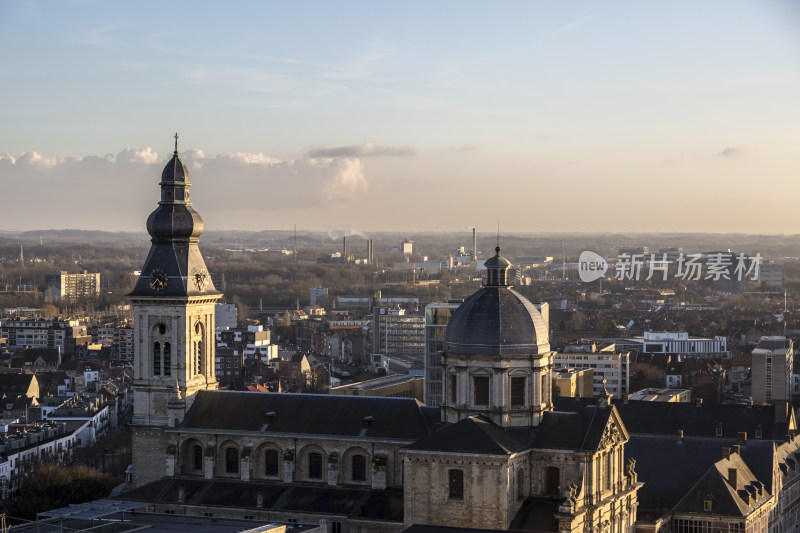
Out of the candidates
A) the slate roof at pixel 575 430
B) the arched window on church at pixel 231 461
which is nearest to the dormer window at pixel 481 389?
the slate roof at pixel 575 430

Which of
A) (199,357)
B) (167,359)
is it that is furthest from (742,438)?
(167,359)

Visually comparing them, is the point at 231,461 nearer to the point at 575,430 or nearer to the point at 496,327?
the point at 496,327

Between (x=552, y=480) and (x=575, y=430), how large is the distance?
7.16 ft

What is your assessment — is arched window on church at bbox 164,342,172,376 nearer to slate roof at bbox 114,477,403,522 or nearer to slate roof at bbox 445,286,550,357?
slate roof at bbox 114,477,403,522

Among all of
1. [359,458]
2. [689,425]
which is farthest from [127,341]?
[359,458]

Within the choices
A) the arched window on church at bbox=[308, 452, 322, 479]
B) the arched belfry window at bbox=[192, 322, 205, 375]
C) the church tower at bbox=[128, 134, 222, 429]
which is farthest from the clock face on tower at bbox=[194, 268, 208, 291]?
the arched window on church at bbox=[308, 452, 322, 479]

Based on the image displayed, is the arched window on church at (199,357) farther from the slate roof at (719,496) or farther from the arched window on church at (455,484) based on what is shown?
the slate roof at (719,496)

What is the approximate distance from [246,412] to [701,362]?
9337 cm

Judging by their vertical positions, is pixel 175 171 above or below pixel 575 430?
above

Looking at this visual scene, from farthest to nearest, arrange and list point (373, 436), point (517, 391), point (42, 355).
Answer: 1. point (42, 355)
2. point (373, 436)
3. point (517, 391)

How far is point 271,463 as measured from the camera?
62344 millimetres

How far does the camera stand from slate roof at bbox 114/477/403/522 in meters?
58.1

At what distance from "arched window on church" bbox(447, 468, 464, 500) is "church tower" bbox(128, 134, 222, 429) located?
15668mm

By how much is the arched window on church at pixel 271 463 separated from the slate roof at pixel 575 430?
41.2 feet
